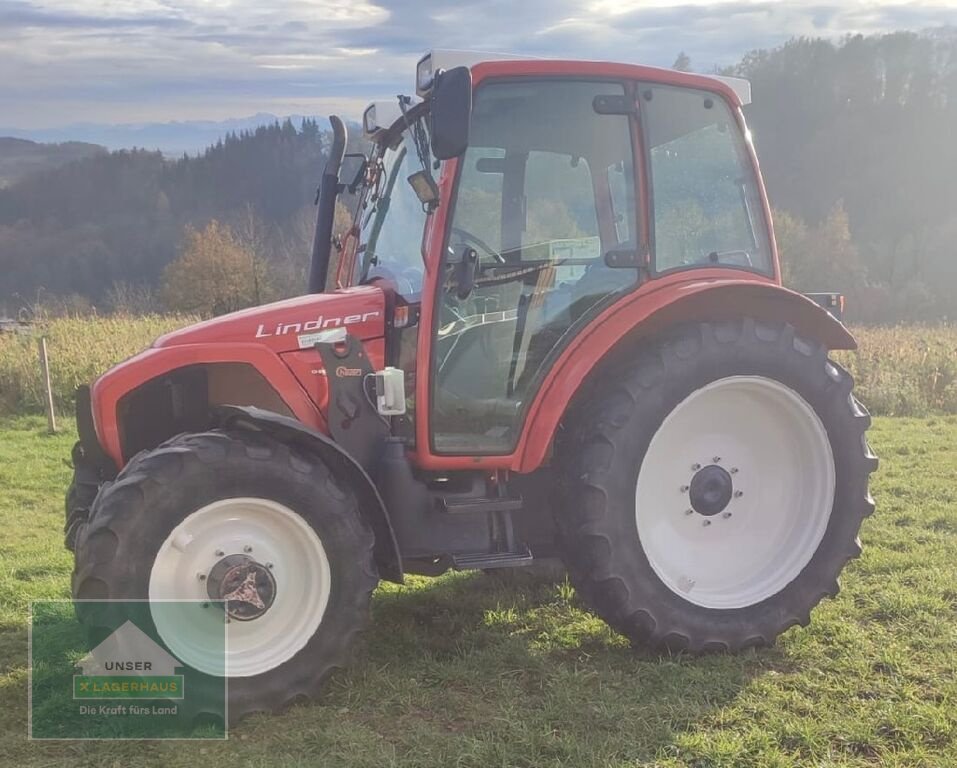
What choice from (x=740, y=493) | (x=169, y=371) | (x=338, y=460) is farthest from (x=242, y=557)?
(x=740, y=493)

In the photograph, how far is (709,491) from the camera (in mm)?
3867

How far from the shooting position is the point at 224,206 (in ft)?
212

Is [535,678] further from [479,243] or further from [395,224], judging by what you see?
[395,224]

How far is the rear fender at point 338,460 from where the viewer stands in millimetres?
3277

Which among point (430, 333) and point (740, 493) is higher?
point (430, 333)

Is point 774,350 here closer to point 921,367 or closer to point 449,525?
point 449,525

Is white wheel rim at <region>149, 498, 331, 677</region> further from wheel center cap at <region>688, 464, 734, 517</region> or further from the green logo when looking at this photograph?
wheel center cap at <region>688, 464, 734, 517</region>

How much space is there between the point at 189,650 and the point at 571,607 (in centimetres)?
188

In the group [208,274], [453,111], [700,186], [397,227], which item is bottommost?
[208,274]

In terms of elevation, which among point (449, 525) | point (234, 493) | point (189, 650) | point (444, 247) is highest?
point (444, 247)

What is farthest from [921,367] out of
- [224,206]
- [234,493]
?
[224,206]

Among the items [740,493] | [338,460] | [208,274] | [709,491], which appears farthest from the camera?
[208,274]

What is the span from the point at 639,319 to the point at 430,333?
0.82m

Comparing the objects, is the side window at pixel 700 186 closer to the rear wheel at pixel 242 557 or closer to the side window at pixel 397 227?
the side window at pixel 397 227
